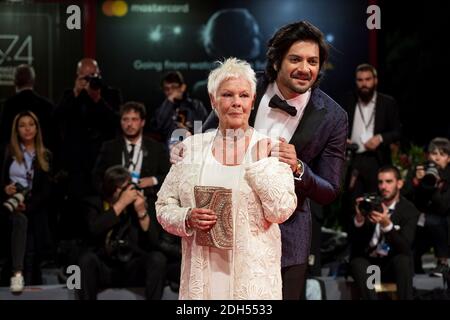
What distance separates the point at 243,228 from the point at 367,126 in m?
3.64

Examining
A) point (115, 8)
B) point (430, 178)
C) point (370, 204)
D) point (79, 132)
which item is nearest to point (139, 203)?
point (79, 132)

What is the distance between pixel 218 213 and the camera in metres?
3.03

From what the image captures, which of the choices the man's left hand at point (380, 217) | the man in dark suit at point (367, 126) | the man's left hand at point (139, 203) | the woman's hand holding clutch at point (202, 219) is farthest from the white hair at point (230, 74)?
the man in dark suit at point (367, 126)

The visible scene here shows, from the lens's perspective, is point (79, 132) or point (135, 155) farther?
point (79, 132)

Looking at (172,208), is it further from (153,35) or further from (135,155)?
(153,35)

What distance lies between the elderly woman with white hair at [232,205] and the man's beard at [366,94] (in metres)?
3.49

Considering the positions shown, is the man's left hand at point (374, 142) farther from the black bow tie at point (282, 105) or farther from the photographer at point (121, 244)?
the black bow tie at point (282, 105)

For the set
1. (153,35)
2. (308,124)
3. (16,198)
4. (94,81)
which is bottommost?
(16,198)

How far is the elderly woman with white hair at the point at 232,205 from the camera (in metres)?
3.03

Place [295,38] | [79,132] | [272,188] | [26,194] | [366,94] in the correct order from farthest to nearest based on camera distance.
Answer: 1. [79,132]
2. [366,94]
3. [26,194]
4. [295,38]
5. [272,188]

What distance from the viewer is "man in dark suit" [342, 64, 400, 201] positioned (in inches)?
257

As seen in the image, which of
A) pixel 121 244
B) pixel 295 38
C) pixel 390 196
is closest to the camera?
pixel 295 38

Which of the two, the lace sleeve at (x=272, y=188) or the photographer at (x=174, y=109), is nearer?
the lace sleeve at (x=272, y=188)

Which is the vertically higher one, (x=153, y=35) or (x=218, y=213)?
(x=153, y=35)
